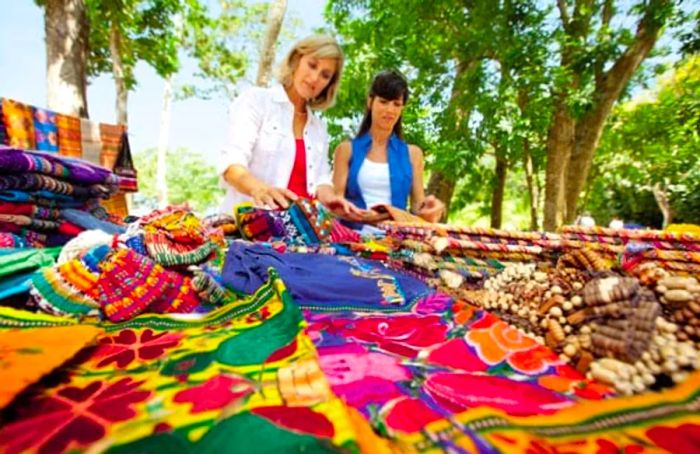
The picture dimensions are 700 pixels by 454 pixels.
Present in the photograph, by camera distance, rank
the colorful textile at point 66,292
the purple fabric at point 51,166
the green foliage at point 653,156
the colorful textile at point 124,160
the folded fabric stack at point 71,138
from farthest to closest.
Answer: the green foliage at point 653,156 < the colorful textile at point 124,160 < the folded fabric stack at point 71,138 < the purple fabric at point 51,166 < the colorful textile at point 66,292

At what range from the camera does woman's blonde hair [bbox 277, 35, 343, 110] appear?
73.5 inches

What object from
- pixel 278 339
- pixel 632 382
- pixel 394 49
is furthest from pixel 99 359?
pixel 394 49

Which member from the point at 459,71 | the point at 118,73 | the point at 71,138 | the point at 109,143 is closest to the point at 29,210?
the point at 71,138

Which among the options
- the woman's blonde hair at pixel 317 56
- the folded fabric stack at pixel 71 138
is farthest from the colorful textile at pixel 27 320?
the folded fabric stack at pixel 71 138

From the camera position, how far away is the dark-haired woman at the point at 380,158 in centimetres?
Answer: 219

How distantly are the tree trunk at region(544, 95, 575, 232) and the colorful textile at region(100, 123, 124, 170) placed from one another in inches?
186

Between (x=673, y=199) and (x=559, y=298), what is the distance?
12.6m

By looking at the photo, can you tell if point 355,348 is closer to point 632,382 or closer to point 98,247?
point 632,382

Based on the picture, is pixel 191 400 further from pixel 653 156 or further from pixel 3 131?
pixel 653 156

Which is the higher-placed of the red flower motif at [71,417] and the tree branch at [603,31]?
the tree branch at [603,31]

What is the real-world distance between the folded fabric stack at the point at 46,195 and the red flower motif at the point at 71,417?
80 cm

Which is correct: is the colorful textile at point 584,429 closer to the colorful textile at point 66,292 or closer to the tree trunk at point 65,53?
the colorful textile at point 66,292

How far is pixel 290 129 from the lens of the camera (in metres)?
2.04

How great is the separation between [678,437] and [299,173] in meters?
1.82
